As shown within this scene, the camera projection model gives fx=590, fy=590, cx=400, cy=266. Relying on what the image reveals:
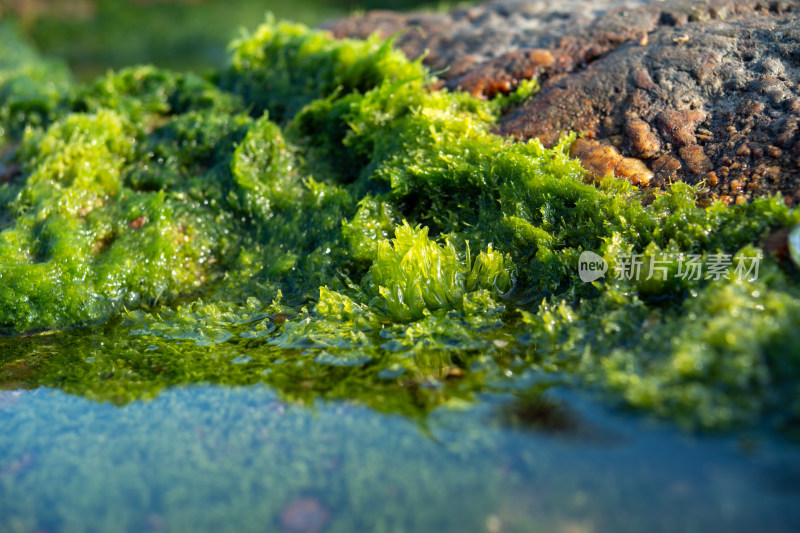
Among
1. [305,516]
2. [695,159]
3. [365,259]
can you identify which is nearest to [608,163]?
[695,159]

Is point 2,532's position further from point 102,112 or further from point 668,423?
point 102,112

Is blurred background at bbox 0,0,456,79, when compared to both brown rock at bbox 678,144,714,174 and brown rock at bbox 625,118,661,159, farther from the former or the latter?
brown rock at bbox 678,144,714,174

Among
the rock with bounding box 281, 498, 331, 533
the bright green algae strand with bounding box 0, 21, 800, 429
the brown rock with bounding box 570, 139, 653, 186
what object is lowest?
the rock with bounding box 281, 498, 331, 533

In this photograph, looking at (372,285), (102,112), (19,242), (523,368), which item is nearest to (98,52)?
(102,112)

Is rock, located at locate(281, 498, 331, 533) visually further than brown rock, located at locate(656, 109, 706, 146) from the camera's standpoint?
No

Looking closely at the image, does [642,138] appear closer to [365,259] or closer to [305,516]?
[365,259]

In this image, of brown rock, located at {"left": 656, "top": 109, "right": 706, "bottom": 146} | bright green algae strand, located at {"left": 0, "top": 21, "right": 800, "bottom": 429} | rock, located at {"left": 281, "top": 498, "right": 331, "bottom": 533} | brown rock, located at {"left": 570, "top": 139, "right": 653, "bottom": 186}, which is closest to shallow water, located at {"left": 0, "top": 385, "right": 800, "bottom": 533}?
rock, located at {"left": 281, "top": 498, "right": 331, "bottom": 533}

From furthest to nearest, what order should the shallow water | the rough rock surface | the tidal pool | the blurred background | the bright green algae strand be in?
the blurred background < the rough rock surface < the bright green algae strand < the tidal pool < the shallow water
